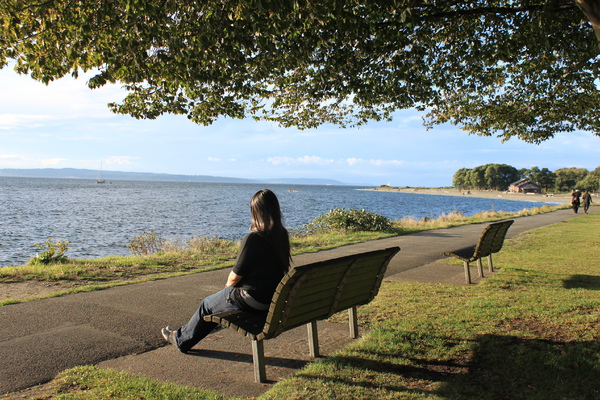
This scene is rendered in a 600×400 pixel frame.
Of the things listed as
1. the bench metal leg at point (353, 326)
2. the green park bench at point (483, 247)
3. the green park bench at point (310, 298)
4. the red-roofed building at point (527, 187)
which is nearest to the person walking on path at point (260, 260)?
the green park bench at point (310, 298)

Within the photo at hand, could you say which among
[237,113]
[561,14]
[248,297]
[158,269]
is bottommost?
[158,269]

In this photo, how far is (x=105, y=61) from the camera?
6.19m

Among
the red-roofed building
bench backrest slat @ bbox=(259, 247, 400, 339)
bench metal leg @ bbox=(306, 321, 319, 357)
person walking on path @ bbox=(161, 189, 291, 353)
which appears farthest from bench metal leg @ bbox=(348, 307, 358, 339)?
the red-roofed building

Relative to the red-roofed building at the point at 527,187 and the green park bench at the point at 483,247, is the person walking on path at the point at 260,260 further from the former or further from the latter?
the red-roofed building at the point at 527,187

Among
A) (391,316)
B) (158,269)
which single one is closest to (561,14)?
(391,316)

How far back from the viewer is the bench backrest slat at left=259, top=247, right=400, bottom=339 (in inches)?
149

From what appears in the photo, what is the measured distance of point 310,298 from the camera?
4141 mm

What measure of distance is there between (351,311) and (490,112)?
27.3 ft

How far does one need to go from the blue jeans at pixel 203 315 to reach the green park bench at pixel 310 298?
0.13m

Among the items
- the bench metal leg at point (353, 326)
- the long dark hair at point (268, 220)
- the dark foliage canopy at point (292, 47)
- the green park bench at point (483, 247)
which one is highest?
the dark foliage canopy at point (292, 47)

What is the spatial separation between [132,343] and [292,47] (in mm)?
4375

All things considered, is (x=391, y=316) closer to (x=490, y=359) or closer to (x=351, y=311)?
(x=351, y=311)

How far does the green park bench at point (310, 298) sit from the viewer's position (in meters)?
3.79

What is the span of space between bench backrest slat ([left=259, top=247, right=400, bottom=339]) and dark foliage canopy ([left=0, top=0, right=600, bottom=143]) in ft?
8.59
